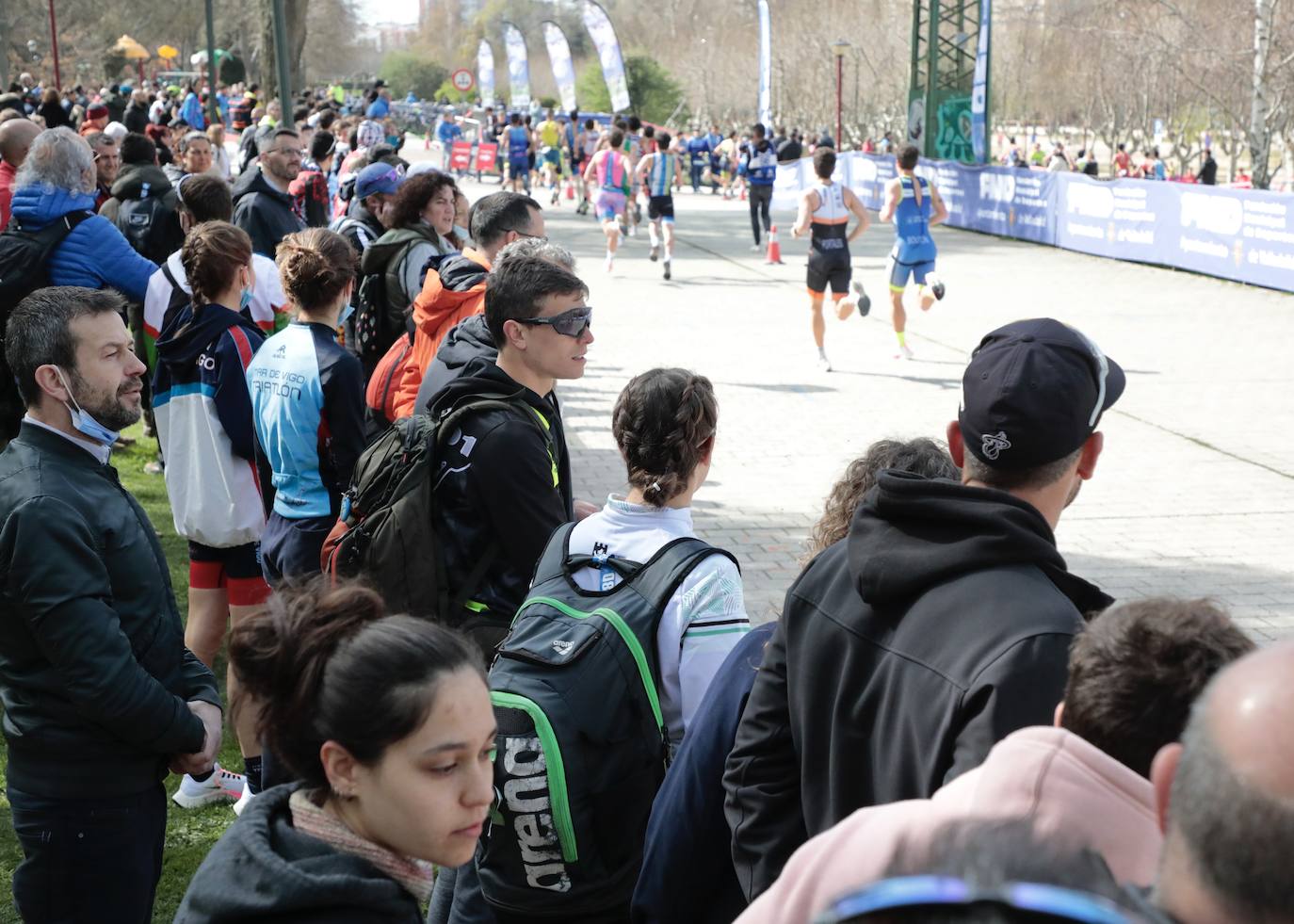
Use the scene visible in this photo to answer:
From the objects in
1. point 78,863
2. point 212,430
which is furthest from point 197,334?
point 78,863

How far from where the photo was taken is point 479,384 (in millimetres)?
4105

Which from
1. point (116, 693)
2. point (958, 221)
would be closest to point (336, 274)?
point (116, 693)

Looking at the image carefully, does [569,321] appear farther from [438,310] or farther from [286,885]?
[286,885]

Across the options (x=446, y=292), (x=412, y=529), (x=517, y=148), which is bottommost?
(x=412, y=529)

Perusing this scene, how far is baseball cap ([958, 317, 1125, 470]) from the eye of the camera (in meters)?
2.40

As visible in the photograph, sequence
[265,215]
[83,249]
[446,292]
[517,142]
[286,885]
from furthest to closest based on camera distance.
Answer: [517,142] → [265,215] → [83,249] → [446,292] → [286,885]

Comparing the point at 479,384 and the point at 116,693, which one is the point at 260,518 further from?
the point at 116,693

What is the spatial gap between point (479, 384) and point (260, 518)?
1649mm

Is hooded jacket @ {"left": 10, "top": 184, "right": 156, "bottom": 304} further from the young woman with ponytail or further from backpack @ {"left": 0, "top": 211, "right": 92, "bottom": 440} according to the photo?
the young woman with ponytail

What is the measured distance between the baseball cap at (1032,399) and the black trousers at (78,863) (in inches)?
89.4

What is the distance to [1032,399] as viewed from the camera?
240 cm

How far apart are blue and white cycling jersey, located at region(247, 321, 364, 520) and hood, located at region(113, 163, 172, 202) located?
A: 193 inches

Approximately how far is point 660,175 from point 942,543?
1985 centimetres

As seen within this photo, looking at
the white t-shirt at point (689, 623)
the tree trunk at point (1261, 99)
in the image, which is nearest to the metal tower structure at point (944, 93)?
the tree trunk at point (1261, 99)
